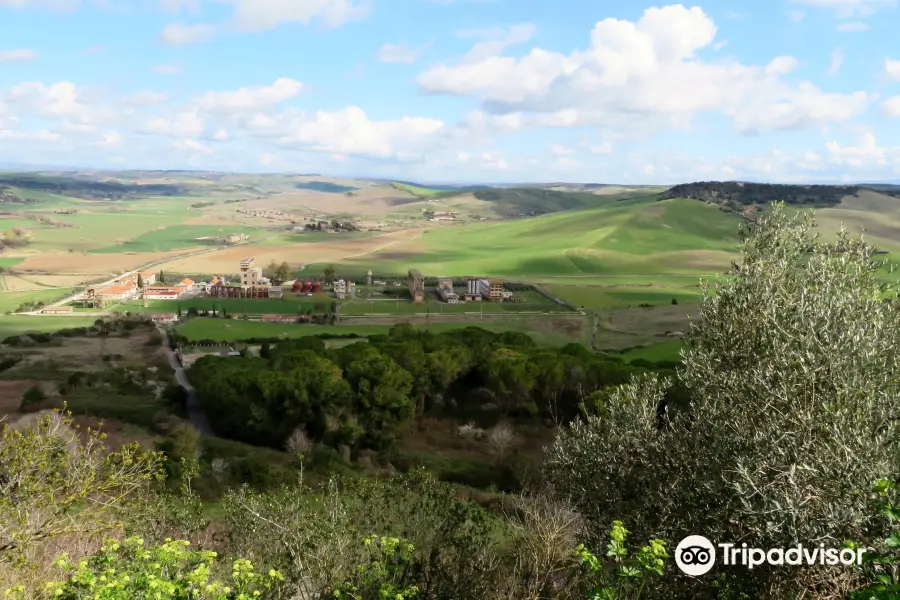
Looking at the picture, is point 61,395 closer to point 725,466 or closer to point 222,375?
point 222,375

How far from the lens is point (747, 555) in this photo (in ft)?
36.5

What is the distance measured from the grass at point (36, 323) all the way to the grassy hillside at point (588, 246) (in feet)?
180

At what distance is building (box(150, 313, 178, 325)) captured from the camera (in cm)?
7838

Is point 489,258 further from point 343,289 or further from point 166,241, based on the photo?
point 166,241

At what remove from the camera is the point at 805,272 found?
554 inches

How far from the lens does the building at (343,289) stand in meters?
97.5

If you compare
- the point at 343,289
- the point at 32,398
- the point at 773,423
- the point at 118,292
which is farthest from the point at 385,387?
the point at 118,292

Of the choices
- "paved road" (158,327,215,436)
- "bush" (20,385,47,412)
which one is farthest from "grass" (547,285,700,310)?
"bush" (20,385,47,412)

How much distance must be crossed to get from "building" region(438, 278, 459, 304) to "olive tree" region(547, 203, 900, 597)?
77.3 m

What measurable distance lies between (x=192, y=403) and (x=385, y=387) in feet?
52.8

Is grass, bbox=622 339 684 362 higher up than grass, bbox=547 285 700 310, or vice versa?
grass, bbox=547 285 700 310

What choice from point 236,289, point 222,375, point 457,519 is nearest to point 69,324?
point 236,289

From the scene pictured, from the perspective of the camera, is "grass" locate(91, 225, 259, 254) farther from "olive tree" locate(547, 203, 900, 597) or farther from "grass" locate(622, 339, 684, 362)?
"olive tree" locate(547, 203, 900, 597)

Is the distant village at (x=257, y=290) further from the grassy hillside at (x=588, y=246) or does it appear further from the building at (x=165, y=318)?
the grassy hillside at (x=588, y=246)
